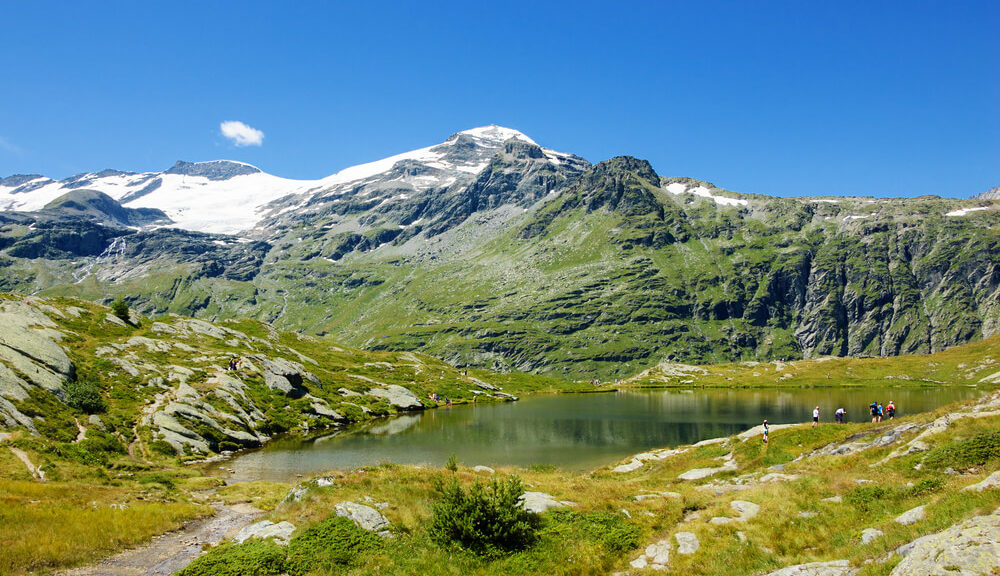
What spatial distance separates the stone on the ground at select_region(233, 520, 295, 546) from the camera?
20.9 meters

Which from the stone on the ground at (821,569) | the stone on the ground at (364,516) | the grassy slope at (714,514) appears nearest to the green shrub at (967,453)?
the grassy slope at (714,514)

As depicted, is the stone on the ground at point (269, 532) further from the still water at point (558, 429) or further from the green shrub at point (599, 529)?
the still water at point (558, 429)

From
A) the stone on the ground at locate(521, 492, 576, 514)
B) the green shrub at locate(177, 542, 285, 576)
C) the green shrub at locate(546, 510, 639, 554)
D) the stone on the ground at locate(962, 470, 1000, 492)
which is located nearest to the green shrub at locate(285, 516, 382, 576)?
the green shrub at locate(177, 542, 285, 576)

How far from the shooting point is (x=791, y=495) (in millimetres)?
23125

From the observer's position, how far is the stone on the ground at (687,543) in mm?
18484

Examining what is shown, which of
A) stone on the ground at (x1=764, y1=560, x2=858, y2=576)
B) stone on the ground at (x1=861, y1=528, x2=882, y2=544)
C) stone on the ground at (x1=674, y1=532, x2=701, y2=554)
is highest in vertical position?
stone on the ground at (x1=764, y1=560, x2=858, y2=576)

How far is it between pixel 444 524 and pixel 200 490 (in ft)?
89.3

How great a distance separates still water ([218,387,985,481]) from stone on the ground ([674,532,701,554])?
97.5ft

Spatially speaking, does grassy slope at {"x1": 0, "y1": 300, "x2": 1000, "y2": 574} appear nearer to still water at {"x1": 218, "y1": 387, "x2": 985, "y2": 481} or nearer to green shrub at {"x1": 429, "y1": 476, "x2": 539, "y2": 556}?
green shrub at {"x1": 429, "y1": 476, "x2": 539, "y2": 556}

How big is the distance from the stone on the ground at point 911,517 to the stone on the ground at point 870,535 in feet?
2.55

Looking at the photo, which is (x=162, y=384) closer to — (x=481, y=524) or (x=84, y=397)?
(x=84, y=397)

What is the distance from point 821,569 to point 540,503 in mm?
13937

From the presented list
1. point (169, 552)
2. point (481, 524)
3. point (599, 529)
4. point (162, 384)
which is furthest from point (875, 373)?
point (169, 552)

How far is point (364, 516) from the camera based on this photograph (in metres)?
22.7
